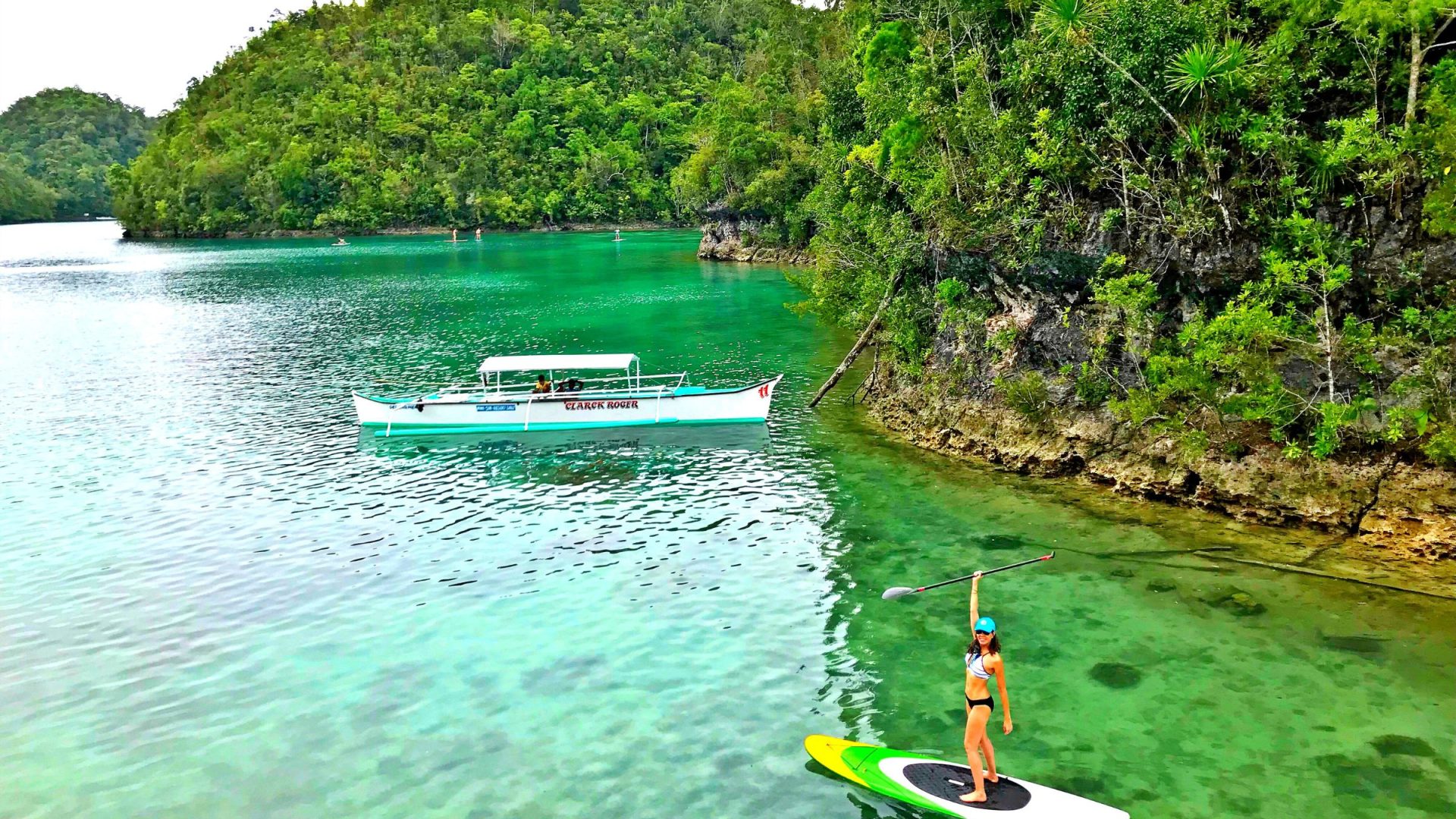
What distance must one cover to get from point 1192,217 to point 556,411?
72.3ft

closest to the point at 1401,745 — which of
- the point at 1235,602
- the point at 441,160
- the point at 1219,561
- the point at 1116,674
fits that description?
the point at 1116,674

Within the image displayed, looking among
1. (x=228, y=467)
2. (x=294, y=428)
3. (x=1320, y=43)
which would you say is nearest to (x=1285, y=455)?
(x=1320, y=43)

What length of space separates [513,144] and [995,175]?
539 ft

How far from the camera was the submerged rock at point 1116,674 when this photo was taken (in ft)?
51.3

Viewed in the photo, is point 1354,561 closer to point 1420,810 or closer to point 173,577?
point 1420,810

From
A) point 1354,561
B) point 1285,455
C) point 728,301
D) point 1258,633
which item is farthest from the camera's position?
point 728,301

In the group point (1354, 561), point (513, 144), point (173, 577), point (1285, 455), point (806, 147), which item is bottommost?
point (173, 577)

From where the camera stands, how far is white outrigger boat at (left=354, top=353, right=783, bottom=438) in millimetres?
34219

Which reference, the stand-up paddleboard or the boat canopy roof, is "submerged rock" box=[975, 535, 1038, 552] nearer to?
the stand-up paddleboard

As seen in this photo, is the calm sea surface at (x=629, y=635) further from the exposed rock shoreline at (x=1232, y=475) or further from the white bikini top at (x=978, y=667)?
the white bikini top at (x=978, y=667)

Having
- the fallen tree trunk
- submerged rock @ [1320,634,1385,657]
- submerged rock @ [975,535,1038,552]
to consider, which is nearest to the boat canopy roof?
the fallen tree trunk

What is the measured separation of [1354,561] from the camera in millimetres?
19250

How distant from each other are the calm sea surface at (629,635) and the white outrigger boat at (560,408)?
32.7 inches

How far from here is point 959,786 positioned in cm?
1276
